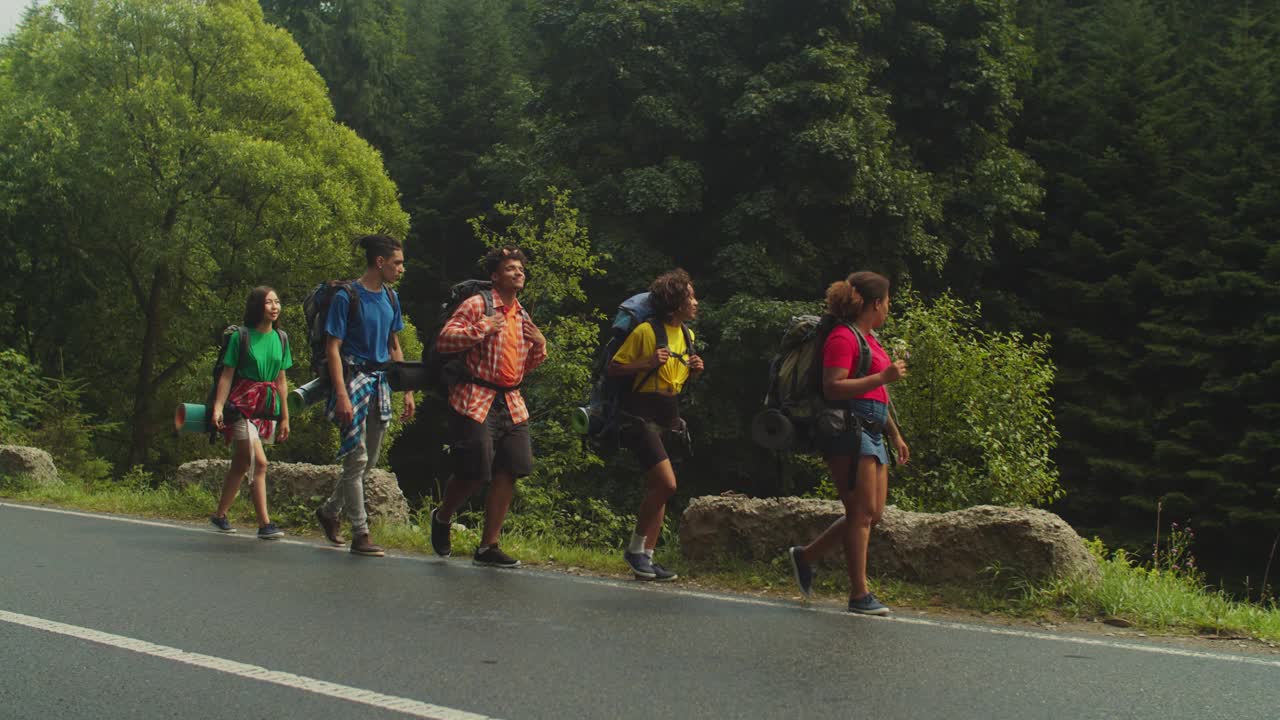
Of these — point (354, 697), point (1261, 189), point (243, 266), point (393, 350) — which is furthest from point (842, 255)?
point (354, 697)

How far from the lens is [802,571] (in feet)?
21.7

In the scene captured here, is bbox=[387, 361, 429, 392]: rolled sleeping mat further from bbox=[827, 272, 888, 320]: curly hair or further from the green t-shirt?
bbox=[827, 272, 888, 320]: curly hair

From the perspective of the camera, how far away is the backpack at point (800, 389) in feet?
21.3

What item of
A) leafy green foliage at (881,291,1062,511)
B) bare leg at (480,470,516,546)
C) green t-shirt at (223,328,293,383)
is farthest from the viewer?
leafy green foliage at (881,291,1062,511)

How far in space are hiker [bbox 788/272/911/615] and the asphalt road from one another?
39 centimetres

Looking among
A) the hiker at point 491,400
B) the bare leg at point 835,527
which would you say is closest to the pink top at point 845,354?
the bare leg at point 835,527

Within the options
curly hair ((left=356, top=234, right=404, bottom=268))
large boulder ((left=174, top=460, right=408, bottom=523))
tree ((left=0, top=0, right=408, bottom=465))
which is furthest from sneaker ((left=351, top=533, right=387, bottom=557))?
tree ((left=0, top=0, right=408, bottom=465))

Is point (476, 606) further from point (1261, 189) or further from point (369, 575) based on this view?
point (1261, 189)

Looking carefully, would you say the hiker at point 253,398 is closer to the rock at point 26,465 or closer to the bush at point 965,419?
the bush at point 965,419

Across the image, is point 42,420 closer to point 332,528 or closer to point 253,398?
point 253,398

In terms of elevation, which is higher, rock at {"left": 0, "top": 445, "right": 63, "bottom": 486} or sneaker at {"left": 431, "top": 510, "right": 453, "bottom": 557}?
sneaker at {"left": 431, "top": 510, "right": 453, "bottom": 557}

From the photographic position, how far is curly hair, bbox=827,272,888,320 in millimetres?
6473

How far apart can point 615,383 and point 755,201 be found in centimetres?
1812

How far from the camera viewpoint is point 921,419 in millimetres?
13578
